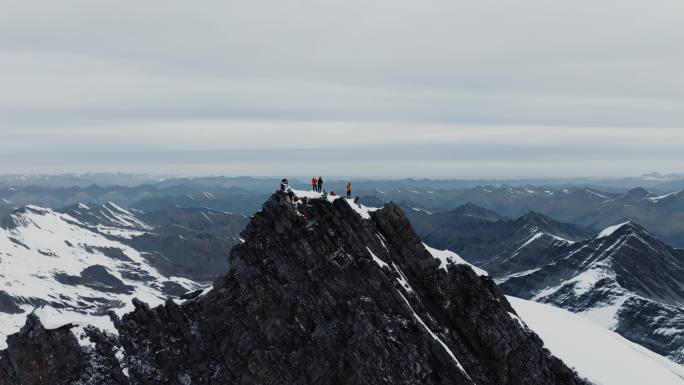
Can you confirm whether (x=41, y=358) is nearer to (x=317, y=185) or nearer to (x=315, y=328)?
(x=315, y=328)

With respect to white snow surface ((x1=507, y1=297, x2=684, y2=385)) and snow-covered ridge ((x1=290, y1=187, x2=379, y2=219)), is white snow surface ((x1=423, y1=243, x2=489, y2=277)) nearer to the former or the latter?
snow-covered ridge ((x1=290, y1=187, x2=379, y2=219))

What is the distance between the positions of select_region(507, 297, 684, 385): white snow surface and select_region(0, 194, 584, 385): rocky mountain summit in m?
10.0

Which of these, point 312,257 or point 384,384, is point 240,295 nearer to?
point 312,257

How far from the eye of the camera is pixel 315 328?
63.8 meters

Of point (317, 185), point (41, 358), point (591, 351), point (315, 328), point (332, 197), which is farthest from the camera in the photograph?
point (317, 185)

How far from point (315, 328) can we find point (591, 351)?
43981 millimetres

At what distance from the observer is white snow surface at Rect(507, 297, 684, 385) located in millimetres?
76875

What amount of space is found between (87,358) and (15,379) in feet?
27.4

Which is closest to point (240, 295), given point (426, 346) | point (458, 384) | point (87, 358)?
point (87, 358)

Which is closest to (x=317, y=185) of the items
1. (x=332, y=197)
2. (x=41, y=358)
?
(x=332, y=197)

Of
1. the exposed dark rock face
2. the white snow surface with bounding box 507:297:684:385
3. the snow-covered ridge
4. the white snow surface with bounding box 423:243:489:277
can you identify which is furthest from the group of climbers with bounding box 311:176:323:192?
the white snow surface with bounding box 507:297:684:385

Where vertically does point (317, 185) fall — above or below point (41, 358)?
above

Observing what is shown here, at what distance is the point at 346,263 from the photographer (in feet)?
220

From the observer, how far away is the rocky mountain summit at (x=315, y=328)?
6188cm
